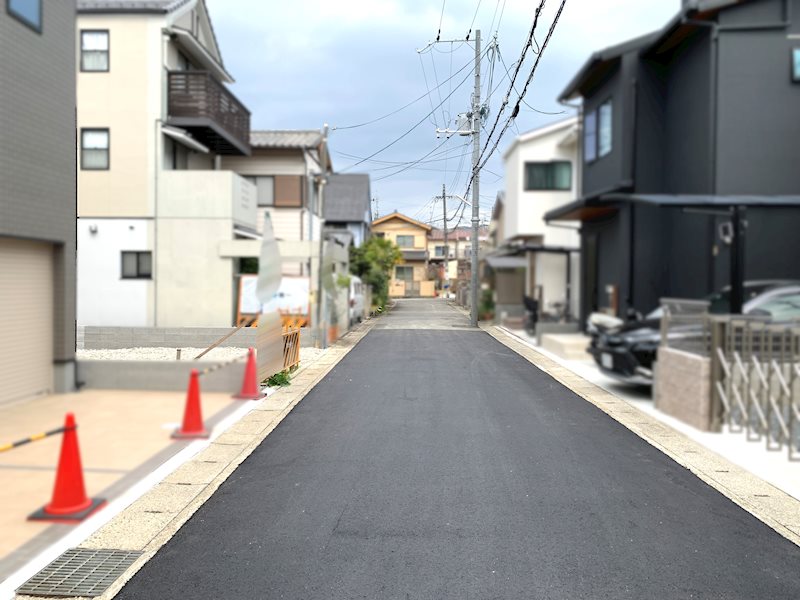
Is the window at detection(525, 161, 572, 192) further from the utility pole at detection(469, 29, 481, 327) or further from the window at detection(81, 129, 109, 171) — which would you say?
the window at detection(81, 129, 109, 171)

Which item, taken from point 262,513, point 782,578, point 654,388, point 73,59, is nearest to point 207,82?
point 73,59

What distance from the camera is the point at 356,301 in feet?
100

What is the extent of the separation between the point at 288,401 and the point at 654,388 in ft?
18.1

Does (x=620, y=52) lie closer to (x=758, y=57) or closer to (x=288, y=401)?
(x=758, y=57)

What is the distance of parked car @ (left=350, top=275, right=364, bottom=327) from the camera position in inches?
1133

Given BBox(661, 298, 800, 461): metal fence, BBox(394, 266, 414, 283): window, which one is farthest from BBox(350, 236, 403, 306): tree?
BBox(661, 298, 800, 461): metal fence

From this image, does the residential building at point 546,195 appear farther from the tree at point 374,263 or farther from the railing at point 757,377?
the railing at point 757,377

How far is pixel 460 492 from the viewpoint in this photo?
18.4 feet

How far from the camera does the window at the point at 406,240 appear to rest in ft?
234

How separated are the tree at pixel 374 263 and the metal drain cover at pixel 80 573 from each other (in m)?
32.4

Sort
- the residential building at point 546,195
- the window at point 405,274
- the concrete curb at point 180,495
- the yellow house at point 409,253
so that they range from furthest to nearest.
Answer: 1. the window at point 405,274
2. the yellow house at point 409,253
3. the residential building at point 546,195
4. the concrete curb at point 180,495

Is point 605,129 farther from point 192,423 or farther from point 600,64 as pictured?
point 192,423

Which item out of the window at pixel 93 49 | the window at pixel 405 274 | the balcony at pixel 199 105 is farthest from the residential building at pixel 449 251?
the window at pixel 93 49

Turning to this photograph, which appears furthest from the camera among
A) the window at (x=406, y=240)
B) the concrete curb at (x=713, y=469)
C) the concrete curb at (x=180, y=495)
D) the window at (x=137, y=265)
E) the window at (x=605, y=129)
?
the window at (x=406, y=240)
